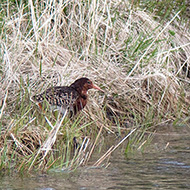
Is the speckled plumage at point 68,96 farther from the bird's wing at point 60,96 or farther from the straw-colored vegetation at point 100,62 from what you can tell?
the straw-colored vegetation at point 100,62

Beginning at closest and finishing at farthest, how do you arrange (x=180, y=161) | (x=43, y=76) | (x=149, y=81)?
1. (x=180, y=161)
2. (x=43, y=76)
3. (x=149, y=81)

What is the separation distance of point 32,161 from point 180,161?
1.44 meters

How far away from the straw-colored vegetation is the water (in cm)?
47

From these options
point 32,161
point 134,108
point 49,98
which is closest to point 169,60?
point 134,108

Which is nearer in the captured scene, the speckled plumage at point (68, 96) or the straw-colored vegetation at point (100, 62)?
the speckled plumage at point (68, 96)

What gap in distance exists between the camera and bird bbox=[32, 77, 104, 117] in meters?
5.79

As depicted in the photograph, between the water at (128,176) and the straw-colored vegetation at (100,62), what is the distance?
1.53ft

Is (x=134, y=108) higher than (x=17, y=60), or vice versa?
(x=17, y=60)

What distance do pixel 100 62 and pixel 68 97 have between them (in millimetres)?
1087

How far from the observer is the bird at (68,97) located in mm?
5793

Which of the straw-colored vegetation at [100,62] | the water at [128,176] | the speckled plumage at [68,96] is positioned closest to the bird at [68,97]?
the speckled plumage at [68,96]

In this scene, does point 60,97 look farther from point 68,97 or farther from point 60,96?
point 68,97

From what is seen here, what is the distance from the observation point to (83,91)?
242 inches

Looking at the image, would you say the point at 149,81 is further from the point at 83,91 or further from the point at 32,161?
the point at 32,161
